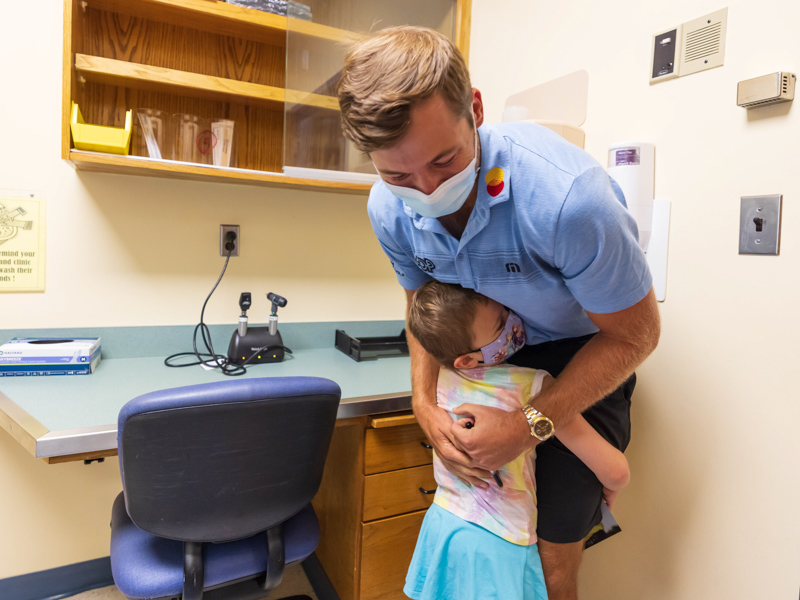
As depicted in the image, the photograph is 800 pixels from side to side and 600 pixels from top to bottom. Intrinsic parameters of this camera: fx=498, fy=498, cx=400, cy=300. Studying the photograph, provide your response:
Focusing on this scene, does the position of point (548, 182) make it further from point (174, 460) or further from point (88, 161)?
point (88, 161)

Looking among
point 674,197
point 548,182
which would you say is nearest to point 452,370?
point 548,182

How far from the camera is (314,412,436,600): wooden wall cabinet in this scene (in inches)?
54.2

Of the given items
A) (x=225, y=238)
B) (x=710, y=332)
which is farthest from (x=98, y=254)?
(x=710, y=332)

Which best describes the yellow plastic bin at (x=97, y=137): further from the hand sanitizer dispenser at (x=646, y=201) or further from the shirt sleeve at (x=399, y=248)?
the hand sanitizer dispenser at (x=646, y=201)

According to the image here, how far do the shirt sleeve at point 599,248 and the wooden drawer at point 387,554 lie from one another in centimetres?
94

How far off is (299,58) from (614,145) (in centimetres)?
101

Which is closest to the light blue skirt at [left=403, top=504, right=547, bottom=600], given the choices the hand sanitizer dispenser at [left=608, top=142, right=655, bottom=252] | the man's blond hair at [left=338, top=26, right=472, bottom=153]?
the man's blond hair at [left=338, top=26, right=472, bottom=153]

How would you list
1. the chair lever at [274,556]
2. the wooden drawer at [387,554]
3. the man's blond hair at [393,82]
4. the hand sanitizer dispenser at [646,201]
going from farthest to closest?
the wooden drawer at [387,554]
the hand sanitizer dispenser at [646,201]
the chair lever at [274,556]
the man's blond hair at [393,82]

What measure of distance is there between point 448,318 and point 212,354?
106 centimetres

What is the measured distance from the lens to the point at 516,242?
86 cm

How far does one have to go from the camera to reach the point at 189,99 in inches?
66.7

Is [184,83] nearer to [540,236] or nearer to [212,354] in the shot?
[212,354]

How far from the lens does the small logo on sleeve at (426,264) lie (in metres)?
1.00

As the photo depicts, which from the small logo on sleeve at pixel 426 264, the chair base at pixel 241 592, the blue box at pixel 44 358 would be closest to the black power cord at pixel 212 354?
the blue box at pixel 44 358
